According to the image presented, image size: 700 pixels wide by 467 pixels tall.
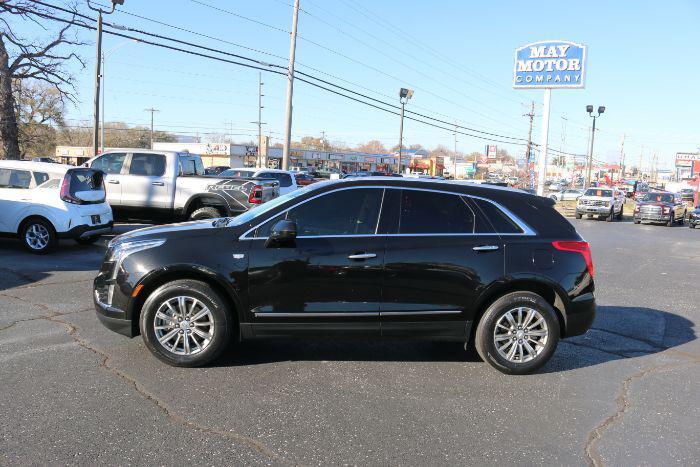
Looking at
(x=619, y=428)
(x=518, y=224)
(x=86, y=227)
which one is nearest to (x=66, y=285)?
(x=86, y=227)

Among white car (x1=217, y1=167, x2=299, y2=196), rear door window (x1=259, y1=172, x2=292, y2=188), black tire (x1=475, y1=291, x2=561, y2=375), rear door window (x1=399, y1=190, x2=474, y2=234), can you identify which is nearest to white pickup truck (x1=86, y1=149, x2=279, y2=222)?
white car (x1=217, y1=167, x2=299, y2=196)

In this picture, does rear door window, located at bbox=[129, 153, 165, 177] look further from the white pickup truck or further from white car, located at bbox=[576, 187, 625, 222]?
white car, located at bbox=[576, 187, 625, 222]

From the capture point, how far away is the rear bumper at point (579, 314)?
16.6 ft

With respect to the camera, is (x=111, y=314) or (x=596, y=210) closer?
(x=111, y=314)

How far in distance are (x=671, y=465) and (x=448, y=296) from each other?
2.03 metres

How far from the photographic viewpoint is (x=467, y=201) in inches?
202

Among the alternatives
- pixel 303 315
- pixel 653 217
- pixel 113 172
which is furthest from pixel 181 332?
pixel 653 217

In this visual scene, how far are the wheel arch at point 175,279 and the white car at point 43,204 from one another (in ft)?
21.0

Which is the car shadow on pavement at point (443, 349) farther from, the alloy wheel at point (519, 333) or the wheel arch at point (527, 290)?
the wheel arch at point (527, 290)

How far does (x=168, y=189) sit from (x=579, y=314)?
935 centimetres

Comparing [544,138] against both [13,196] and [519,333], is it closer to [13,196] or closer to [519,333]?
[13,196]

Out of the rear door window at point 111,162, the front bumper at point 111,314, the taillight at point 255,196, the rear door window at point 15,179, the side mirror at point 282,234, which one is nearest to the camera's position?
the side mirror at point 282,234

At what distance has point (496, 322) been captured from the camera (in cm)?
494

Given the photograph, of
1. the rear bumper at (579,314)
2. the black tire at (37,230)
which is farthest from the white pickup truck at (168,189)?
the rear bumper at (579,314)
